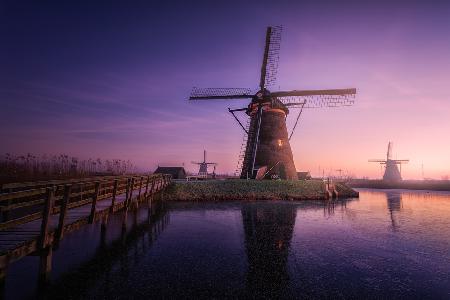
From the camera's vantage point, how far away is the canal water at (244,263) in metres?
6.63

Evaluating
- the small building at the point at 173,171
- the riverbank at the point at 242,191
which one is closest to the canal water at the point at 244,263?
the riverbank at the point at 242,191

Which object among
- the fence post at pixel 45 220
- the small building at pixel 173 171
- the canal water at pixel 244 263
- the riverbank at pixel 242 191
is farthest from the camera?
the small building at pixel 173 171

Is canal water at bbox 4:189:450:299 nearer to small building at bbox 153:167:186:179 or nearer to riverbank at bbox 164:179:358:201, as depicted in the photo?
riverbank at bbox 164:179:358:201

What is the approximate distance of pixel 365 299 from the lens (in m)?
6.27

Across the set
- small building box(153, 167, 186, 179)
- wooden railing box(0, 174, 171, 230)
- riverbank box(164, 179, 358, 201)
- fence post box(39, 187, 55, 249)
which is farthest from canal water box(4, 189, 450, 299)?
small building box(153, 167, 186, 179)

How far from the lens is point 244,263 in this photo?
8.69m

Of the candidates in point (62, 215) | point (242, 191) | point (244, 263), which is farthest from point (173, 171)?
point (62, 215)

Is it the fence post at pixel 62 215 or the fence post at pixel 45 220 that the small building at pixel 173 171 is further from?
the fence post at pixel 45 220

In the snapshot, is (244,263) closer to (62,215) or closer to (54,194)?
(62,215)

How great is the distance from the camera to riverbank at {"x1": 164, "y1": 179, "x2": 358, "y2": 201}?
26.0 metres

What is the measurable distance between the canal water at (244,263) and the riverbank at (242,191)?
1064 centimetres

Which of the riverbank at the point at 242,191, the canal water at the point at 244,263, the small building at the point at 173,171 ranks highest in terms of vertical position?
the small building at the point at 173,171

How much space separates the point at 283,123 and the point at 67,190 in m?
25.8

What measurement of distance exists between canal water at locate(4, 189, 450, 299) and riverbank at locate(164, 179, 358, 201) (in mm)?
10640
